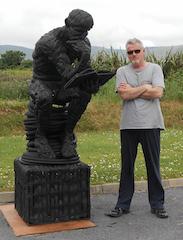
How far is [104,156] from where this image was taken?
27.0 feet

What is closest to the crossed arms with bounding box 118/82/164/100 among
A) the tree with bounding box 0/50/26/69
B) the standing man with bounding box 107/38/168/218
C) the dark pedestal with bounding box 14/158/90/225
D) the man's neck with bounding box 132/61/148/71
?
the standing man with bounding box 107/38/168/218

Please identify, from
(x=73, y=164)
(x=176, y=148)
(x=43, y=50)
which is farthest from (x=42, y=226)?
(x=176, y=148)

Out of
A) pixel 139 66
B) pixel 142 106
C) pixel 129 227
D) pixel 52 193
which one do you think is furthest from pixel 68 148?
pixel 139 66

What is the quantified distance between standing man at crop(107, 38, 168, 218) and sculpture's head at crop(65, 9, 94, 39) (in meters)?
0.78

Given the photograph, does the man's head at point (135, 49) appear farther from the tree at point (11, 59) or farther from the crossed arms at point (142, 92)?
the tree at point (11, 59)

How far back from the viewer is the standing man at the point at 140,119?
14.9 ft

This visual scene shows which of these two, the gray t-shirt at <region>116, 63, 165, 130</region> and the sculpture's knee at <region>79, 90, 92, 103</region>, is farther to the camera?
the gray t-shirt at <region>116, 63, 165, 130</region>

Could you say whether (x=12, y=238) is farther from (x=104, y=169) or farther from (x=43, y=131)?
(x=104, y=169)

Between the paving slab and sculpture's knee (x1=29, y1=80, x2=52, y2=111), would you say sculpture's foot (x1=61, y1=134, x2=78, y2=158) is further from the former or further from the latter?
the paving slab

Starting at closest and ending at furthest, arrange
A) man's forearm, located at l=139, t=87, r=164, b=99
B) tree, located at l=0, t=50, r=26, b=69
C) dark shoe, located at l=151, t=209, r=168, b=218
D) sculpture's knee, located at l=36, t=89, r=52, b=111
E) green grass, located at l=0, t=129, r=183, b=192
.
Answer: sculpture's knee, located at l=36, t=89, r=52, b=111, man's forearm, located at l=139, t=87, r=164, b=99, dark shoe, located at l=151, t=209, r=168, b=218, green grass, located at l=0, t=129, r=183, b=192, tree, located at l=0, t=50, r=26, b=69

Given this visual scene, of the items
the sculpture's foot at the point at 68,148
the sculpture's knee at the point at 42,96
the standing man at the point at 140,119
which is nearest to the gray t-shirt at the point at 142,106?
the standing man at the point at 140,119

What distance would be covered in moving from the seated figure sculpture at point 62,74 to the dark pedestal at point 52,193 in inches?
9.3

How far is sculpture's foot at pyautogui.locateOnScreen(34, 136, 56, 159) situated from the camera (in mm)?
4480

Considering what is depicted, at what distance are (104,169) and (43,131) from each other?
2645 mm
